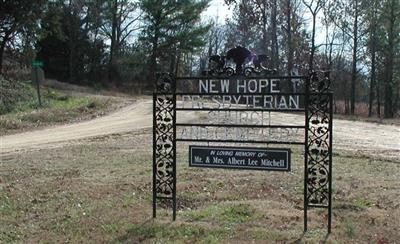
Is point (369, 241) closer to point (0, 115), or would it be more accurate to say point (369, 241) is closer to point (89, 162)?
point (89, 162)

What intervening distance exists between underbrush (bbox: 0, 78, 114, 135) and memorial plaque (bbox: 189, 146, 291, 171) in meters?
16.3

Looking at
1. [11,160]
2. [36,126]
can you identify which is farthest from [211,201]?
[36,126]

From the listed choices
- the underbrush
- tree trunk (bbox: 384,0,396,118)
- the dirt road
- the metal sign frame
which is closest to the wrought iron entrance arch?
the metal sign frame

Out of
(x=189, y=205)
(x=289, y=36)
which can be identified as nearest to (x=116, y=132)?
(x=189, y=205)

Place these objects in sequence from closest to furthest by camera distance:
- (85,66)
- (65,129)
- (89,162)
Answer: (89,162) → (65,129) → (85,66)

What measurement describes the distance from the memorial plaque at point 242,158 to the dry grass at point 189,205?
701 millimetres

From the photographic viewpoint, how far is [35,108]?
1132 inches

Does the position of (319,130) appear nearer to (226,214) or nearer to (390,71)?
(226,214)

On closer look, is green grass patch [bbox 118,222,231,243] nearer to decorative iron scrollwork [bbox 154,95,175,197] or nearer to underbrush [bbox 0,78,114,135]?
decorative iron scrollwork [bbox 154,95,175,197]

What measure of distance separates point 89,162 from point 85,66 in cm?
4595

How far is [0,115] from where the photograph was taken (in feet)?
84.3

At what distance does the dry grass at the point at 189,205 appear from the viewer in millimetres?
6422

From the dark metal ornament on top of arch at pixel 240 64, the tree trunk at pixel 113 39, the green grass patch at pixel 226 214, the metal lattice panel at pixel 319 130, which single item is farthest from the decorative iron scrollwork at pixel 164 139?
the tree trunk at pixel 113 39

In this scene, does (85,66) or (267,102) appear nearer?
(267,102)
